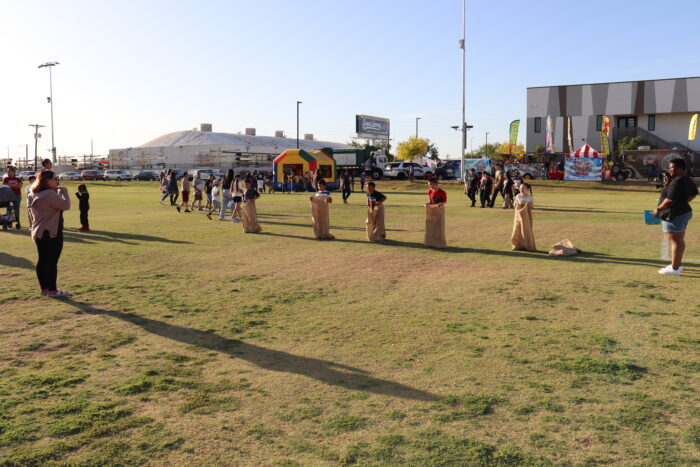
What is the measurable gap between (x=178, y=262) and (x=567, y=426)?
8.02 metres

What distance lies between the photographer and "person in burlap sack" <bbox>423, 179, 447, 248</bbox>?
12.2 m

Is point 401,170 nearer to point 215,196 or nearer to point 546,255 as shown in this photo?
Answer: point 215,196

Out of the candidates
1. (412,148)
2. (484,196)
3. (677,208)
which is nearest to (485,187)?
(484,196)

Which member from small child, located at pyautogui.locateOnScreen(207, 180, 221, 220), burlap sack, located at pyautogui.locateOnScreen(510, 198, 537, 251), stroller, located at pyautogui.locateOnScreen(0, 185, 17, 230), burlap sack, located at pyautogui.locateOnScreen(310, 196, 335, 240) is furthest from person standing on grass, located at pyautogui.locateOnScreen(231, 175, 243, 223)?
burlap sack, located at pyautogui.locateOnScreen(510, 198, 537, 251)

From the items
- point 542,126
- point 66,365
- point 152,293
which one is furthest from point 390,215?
point 542,126

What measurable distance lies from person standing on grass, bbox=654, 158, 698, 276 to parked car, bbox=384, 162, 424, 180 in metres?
39.6

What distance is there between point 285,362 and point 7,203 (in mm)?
13728

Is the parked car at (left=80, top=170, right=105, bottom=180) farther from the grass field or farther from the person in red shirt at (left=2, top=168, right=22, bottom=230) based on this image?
the grass field

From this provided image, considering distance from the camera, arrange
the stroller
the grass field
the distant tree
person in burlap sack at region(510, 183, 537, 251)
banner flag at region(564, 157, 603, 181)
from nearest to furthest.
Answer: the grass field, person in burlap sack at region(510, 183, 537, 251), the stroller, banner flag at region(564, 157, 603, 181), the distant tree

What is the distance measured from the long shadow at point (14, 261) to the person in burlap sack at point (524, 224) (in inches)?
356

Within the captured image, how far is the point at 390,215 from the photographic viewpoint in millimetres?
20516

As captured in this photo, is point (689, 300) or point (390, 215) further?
point (390, 215)

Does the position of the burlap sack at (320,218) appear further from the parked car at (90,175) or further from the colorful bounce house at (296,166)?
the parked car at (90,175)

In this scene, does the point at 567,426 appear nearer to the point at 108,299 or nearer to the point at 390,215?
the point at 108,299
